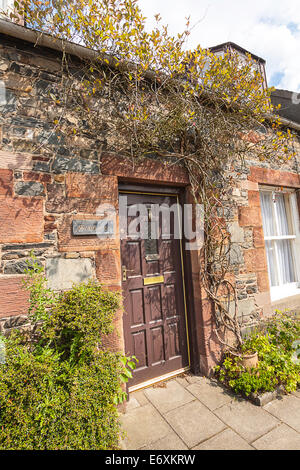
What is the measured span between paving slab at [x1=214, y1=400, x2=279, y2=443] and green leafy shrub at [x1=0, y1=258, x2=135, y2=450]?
1083mm

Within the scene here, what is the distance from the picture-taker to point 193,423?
2.12 m

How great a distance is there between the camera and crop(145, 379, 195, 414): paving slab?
2375mm

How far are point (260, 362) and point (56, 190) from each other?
3110 millimetres

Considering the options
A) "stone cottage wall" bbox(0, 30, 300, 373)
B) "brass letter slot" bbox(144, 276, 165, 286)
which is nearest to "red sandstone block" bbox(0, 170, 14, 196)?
"stone cottage wall" bbox(0, 30, 300, 373)

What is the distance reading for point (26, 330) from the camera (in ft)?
6.47

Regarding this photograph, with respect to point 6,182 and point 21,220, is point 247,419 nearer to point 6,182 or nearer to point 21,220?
point 21,220

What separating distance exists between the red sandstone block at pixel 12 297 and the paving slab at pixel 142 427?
4.48 ft

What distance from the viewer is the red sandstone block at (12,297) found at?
6.29 ft

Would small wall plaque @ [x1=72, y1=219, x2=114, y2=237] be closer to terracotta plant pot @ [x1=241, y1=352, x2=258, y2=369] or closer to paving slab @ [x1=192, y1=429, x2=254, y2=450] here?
paving slab @ [x1=192, y1=429, x2=254, y2=450]

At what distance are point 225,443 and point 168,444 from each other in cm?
49

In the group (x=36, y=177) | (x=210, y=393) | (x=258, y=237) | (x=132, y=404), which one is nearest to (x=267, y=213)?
(x=258, y=237)

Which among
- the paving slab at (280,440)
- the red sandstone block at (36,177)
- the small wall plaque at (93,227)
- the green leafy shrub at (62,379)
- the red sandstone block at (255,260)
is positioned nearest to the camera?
the green leafy shrub at (62,379)

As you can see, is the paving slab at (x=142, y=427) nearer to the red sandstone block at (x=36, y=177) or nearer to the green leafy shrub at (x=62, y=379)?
the green leafy shrub at (x=62, y=379)

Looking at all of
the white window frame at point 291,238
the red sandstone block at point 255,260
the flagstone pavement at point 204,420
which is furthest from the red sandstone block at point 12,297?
the white window frame at point 291,238
